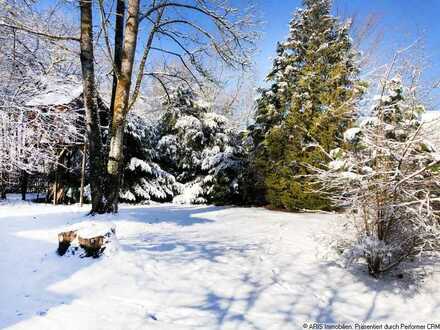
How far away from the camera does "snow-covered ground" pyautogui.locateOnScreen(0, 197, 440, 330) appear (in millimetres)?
3111

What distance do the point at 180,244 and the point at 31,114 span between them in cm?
449

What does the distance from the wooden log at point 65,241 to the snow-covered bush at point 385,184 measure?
3.34m

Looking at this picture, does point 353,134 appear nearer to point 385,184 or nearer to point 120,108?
point 385,184

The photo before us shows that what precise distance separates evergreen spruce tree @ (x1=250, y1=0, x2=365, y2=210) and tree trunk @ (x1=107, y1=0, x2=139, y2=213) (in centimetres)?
498

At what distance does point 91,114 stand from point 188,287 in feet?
15.4

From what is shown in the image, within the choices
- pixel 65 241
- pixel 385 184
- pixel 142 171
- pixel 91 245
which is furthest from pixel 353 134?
pixel 142 171

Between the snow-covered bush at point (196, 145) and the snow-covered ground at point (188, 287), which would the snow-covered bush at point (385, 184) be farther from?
the snow-covered bush at point (196, 145)

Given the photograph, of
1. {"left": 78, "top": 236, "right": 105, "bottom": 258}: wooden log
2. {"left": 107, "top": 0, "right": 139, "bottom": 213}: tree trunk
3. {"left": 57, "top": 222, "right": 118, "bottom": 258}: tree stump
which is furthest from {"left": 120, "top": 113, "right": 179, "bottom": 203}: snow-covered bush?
{"left": 78, "top": 236, "right": 105, "bottom": 258}: wooden log

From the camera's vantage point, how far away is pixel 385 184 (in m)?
3.99

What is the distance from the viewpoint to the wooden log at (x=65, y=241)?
4.47 metres

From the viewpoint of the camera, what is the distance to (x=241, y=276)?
4.29 meters

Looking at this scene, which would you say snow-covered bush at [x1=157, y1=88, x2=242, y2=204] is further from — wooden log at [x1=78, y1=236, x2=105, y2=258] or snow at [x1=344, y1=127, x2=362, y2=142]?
wooden log at [x1=78, y1=236, x2=105, y2=258]

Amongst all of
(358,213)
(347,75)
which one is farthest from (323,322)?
(347,75)

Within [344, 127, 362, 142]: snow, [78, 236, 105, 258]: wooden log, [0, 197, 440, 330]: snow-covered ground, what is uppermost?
[344, 127, 362, 142]: snow
